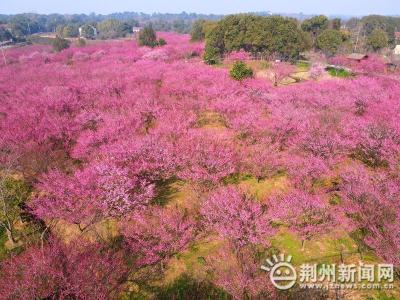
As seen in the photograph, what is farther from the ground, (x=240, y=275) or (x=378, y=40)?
(x=378, y=40)

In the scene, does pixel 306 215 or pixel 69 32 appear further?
pixel 69 32

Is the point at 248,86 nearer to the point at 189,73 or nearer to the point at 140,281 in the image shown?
the point at 189,73

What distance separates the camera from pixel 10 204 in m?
17.2

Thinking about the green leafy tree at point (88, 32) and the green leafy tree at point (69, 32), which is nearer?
the green leafy tree at point (69, 32)

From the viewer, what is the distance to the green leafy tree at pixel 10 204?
1669cm

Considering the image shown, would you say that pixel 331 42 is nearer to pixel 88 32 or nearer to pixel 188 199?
pixel 188 199

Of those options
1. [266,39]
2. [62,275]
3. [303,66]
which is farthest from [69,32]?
[62,275]

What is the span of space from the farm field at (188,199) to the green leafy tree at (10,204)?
0.07m

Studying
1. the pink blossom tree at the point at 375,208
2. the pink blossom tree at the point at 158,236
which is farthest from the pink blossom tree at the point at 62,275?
the pink blossom tree at the point at 375,208

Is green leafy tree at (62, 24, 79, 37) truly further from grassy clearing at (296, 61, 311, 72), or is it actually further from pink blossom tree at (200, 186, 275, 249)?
pink blossom tree at (200, 186, 275, 249)

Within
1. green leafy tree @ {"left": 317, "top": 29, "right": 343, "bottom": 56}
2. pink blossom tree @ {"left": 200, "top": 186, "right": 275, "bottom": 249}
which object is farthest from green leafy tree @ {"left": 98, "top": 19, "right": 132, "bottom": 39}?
pink blossom tree @ {"left": 200, "top": 186, "right": 275, "bottom": 249}

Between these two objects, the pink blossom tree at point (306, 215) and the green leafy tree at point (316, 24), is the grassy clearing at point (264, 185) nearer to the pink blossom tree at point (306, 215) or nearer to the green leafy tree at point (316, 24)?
the pink blossom tree at point (306, 215)

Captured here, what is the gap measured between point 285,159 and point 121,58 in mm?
46056

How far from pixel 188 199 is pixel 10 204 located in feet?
32.6
